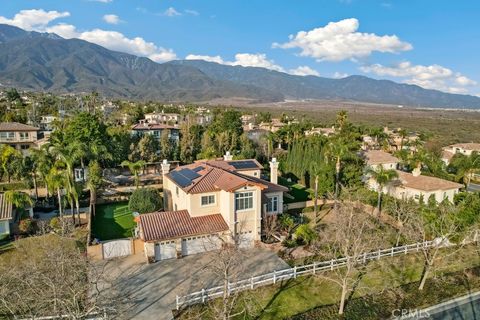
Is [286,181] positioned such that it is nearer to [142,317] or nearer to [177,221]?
[177,221]

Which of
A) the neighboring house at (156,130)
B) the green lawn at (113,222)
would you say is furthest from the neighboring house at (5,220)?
the neighboring house at (156,130)

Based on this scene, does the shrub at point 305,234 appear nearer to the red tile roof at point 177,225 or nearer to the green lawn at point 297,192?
the red tile roof at point 177,225

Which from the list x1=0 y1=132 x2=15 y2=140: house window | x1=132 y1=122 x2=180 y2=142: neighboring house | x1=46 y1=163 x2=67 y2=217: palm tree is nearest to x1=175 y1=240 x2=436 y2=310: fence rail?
x1=46 y1=163 x2=67 y2=217: palm tree

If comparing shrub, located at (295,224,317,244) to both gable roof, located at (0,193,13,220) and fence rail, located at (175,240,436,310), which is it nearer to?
fence rail, located at (175,240,436,310)

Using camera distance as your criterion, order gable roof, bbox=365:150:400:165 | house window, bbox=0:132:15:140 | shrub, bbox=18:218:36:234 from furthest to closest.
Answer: house window, bbox=0:132:15:140 → gable roof, bbox=365:150:400:165 → shrub, bbox=18:218:36:234

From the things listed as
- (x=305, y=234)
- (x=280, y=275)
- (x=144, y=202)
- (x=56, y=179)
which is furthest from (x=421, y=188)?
(x=56, y=179)

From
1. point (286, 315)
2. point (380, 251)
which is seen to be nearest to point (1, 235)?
point (286, 315)

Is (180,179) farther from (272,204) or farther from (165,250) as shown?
(272,204)
